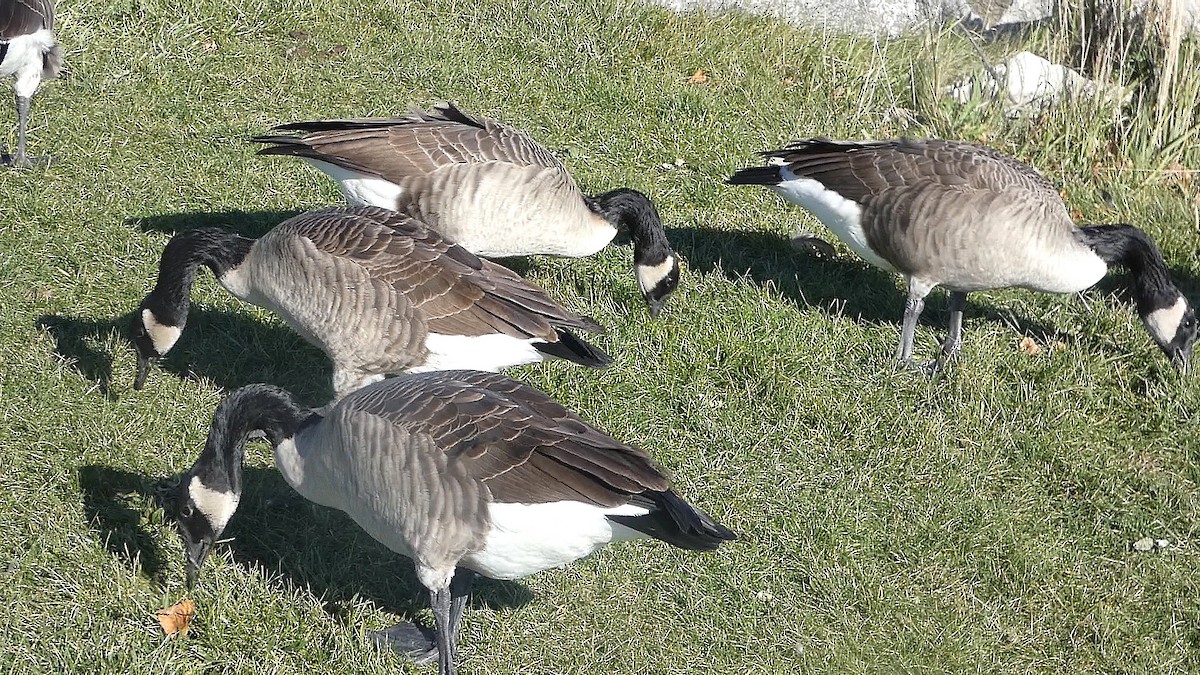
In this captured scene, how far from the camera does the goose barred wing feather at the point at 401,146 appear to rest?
6070 mm

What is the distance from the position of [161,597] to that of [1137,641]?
3.85 metres

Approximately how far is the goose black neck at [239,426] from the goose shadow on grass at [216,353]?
1.24m

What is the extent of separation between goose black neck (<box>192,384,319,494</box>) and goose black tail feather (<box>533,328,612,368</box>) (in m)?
1.11

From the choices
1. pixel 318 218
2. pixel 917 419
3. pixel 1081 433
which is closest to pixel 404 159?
pixel 318 218

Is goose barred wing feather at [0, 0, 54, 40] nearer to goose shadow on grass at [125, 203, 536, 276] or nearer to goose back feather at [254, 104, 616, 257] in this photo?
goose shadow on grass at [125, 203, 536, 276]

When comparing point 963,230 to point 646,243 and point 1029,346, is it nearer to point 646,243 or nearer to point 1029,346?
point 1029,346

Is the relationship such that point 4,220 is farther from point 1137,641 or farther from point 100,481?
point 1137,641

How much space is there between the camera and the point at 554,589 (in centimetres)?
487

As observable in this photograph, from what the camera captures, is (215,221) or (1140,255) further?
(215,221)

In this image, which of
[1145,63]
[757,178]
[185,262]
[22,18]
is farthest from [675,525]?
[1145,63]

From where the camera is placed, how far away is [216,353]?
227 inches

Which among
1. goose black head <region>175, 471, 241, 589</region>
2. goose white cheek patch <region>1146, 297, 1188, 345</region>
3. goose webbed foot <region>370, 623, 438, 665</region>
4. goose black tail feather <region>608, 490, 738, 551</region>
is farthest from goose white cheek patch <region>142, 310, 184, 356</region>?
goose white cheek patch <region>1146, 297, 1188, 345</region>

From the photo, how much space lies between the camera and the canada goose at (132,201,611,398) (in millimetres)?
5090

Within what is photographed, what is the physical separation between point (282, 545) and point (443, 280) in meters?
1.24
